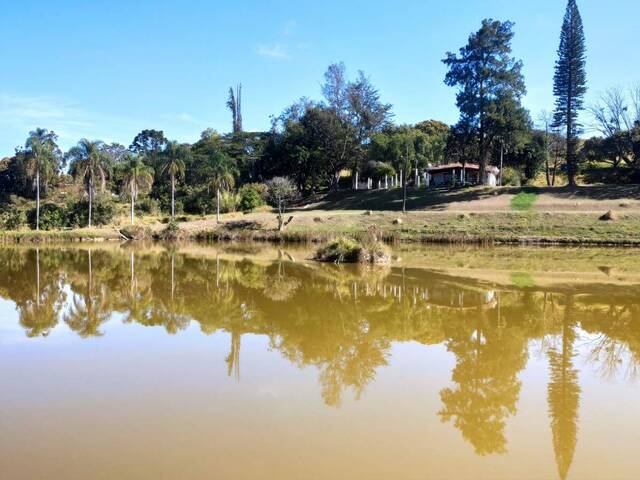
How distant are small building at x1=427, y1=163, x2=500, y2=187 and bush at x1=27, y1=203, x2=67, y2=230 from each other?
1563 inches

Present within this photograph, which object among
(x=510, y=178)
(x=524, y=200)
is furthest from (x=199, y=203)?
(x=510, y=178)

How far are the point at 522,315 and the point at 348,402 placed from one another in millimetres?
7343

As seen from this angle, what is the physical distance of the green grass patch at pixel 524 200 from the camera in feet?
150

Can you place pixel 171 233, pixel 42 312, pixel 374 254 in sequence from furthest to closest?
pixel 171 233, pixel 374 254, pixel 42 312

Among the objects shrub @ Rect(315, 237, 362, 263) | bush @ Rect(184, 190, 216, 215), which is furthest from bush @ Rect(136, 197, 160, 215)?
shrub @ Rect(315, 237, 362, 263)

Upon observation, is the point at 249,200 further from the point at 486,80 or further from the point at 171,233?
the point at 486,80

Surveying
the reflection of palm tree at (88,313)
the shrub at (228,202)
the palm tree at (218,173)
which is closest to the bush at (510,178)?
the shrub at (228,202)

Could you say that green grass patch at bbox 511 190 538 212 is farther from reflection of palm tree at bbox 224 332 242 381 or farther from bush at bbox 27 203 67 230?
bush at bbox 27 203 67 230

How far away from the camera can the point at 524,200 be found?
47.7 metres

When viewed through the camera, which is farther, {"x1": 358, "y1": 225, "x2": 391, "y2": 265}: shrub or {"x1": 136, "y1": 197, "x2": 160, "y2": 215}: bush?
{"x1": 136, "y1": 197, "x2": 160, "y2": 215}: bush

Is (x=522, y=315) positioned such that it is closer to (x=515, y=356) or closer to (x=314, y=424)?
(x=515, y=356)

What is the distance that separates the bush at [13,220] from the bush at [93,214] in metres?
4.23

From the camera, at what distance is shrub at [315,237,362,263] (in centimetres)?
2488

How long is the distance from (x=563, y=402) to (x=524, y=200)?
43937 mm
